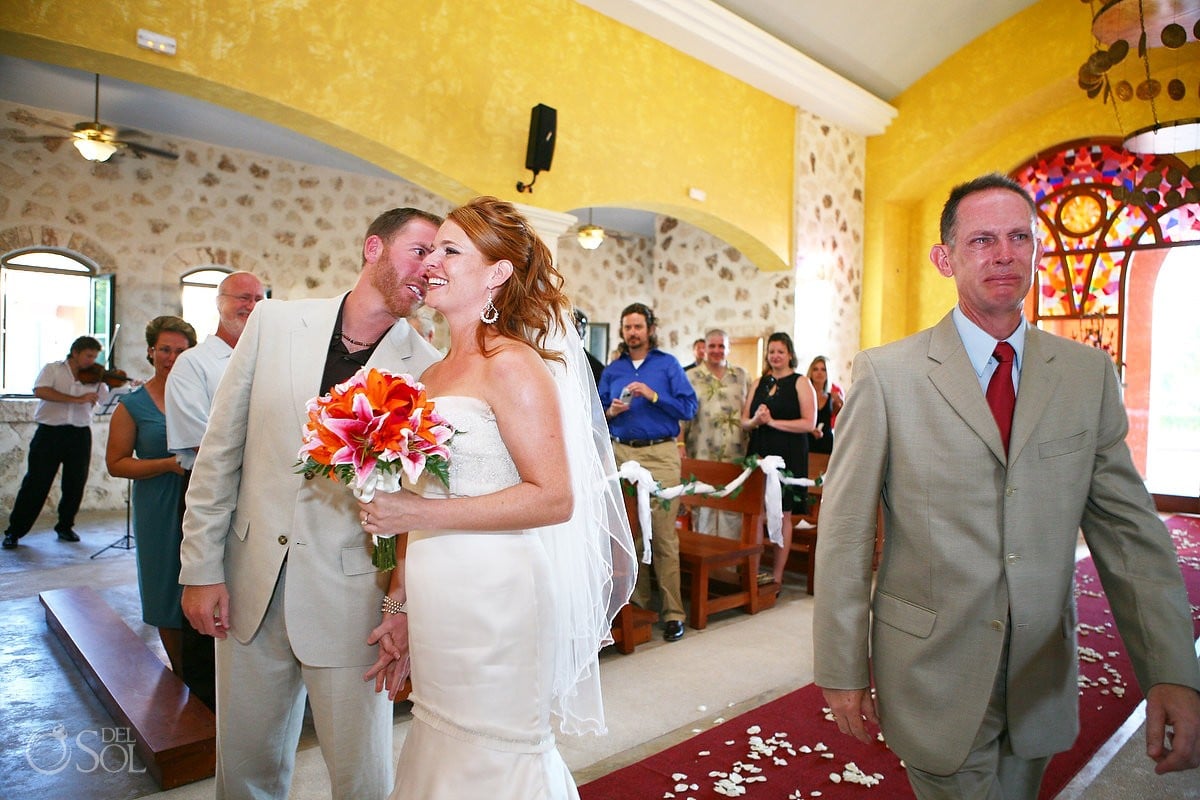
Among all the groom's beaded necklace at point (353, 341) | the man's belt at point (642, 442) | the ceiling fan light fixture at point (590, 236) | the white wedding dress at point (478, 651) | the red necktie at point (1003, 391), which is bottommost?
the white wedding dress at point (478, 651)

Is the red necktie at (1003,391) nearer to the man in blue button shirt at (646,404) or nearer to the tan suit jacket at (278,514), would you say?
the tan suit jacket at (278,514)

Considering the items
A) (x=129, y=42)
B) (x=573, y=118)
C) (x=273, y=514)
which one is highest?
(x=573, y=118)

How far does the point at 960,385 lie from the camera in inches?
63.8

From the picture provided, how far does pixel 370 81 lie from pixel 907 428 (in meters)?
4.74

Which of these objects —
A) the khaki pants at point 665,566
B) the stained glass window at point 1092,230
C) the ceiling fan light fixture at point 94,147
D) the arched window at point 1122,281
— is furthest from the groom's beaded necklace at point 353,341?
the arched window at point 1122,281

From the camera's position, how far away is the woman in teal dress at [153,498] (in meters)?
3.46

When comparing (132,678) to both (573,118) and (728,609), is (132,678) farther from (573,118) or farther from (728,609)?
(573,118)

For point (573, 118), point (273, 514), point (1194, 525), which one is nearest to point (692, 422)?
point (573, 118)

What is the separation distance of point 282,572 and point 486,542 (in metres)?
0.60

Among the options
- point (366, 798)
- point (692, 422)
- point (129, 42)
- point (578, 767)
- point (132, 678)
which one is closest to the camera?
point (366, 798)

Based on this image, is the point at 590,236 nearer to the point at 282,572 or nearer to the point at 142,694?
the point at 142,694

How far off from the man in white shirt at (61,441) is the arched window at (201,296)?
1.75 meters

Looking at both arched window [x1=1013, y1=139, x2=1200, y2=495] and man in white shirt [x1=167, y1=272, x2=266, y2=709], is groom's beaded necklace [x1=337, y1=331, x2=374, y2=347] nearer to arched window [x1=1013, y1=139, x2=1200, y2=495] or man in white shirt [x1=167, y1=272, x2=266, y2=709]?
man in white shirt [x1=167, y1=272, x2=266, y2=709]

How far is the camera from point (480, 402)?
172 centimetres
